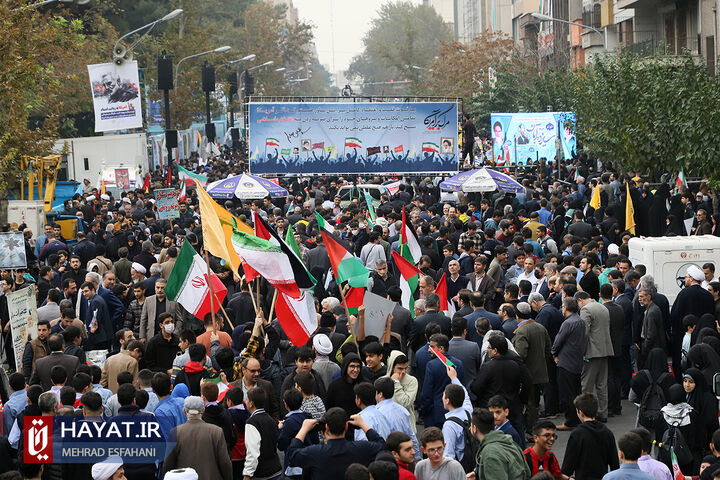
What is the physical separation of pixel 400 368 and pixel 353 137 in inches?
867

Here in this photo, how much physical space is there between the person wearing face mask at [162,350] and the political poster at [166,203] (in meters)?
10.6

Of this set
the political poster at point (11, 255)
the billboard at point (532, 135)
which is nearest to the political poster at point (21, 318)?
the political poster at point (11, 255)

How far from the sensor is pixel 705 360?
9805 millimetres

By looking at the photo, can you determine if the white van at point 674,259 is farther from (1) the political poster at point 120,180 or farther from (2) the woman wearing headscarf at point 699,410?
(1) the political poster at point 120,180

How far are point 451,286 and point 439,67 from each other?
62515 mm

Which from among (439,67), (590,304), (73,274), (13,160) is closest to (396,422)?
(590,304)

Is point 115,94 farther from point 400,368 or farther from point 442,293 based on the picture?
point 400,368

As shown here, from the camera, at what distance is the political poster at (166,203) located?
21.5 m

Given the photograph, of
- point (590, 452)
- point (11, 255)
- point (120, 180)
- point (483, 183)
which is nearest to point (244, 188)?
point (483, 183)

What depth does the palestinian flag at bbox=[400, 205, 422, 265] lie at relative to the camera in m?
14.6

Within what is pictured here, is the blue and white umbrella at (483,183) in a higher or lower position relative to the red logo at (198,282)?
higher

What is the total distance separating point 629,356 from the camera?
12.9 meters

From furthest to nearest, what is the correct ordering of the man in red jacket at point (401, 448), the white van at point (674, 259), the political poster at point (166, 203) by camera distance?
the political poster at point (166, 203) → the white van at point (674, 259) → the man in red jacket at point (401, 448)

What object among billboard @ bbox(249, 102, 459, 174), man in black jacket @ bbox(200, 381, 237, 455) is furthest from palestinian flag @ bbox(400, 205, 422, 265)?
billboard @ bbox(249, 102, 459, 174)
